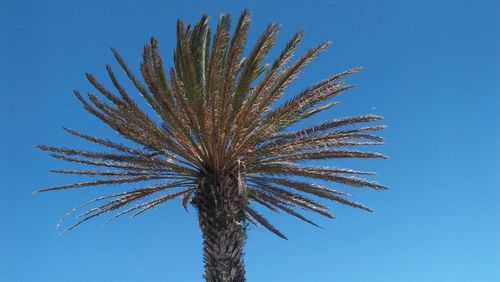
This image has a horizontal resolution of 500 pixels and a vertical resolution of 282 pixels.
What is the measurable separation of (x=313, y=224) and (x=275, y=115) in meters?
3.67

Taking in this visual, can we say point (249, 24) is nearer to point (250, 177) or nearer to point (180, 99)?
point (180, 99)

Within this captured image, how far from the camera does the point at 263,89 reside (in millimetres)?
12633

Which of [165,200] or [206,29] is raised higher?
[206,29]

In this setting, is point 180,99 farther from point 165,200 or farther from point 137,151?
point 165,200

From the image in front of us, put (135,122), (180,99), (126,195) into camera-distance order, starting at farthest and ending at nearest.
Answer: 1. (126,195)
2. (135,122)
3. (180,99)

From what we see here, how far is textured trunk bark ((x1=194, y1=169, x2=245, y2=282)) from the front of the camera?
12609mm

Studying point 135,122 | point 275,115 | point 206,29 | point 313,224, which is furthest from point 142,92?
point 313,224

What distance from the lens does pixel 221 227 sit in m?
12.7

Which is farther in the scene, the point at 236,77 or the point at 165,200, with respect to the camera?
the point at 165,200

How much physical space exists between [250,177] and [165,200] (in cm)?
235

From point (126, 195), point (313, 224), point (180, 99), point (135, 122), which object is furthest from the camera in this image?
point (313, 224)

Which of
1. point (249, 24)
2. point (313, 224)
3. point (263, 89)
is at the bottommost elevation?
point (313, 224)

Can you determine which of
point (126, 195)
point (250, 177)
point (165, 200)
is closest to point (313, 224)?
point (250, 177)

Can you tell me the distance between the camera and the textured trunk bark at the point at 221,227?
12.6 m
